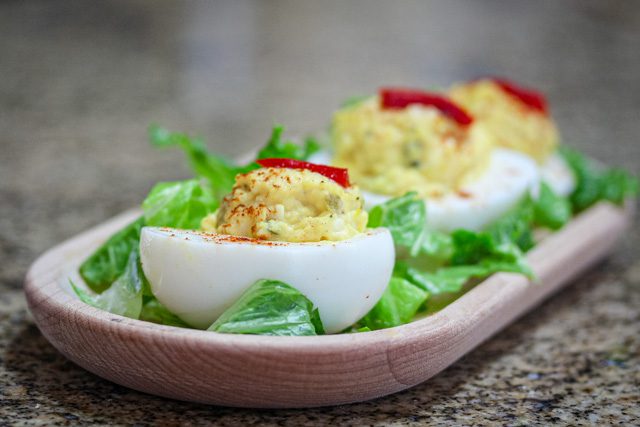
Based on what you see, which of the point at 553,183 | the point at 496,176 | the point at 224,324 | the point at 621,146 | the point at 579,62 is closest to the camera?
the point at 224,324

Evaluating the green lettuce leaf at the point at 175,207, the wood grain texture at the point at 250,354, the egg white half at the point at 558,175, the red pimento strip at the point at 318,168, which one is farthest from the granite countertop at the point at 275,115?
the red pimento strip at the point at 318,168

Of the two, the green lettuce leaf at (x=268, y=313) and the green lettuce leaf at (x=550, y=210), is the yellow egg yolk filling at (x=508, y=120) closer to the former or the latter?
the green lettuce leaf at (x=550, y=210)

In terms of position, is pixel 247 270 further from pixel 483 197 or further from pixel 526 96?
pixel 526 96

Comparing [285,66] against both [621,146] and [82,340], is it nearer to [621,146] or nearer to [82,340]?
[621,146]

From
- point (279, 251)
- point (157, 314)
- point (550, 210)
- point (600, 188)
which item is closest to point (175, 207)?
point (157, 314)

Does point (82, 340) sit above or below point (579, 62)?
below

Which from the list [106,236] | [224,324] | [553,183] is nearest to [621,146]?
[553,183]
